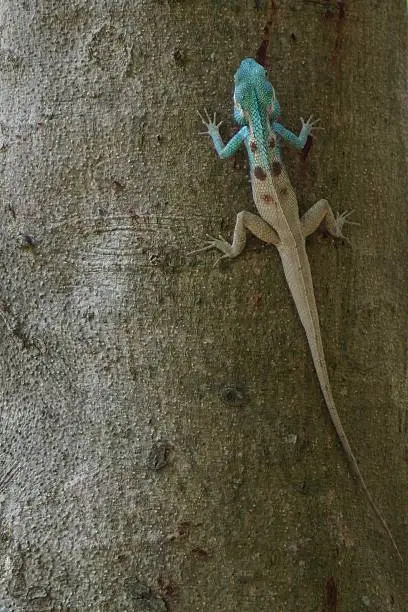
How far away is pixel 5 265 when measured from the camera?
243 centimetres

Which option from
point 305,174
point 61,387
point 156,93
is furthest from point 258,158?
point 61,387

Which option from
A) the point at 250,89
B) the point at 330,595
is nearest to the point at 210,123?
the point at 250,89

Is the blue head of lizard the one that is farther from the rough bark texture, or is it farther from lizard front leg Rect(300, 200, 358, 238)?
lizard front leg Rect(300, 200, 358, 238)

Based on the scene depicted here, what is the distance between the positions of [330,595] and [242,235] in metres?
1.00

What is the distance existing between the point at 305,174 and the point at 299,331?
19.1 inches

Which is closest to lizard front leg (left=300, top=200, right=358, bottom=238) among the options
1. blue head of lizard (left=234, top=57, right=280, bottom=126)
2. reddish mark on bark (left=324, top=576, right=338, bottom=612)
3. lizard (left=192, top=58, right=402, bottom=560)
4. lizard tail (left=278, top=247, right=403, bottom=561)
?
lizard (left=192, top=58, right=402, bottom=560)

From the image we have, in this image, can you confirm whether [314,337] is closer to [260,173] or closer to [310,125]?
[260,173]

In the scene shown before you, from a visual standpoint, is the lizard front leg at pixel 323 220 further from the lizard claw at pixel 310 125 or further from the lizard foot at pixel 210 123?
the lizard foot at pixel 210 123

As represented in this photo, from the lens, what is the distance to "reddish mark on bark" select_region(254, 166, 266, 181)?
2373 millimetres

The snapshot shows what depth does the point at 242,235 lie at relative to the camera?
2260 mm

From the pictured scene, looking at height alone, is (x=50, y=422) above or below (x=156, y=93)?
below

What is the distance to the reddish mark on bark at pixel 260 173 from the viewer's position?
237 cm

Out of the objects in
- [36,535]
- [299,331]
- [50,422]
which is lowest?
[36,535]

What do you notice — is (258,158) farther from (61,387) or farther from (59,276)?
(61,387)
